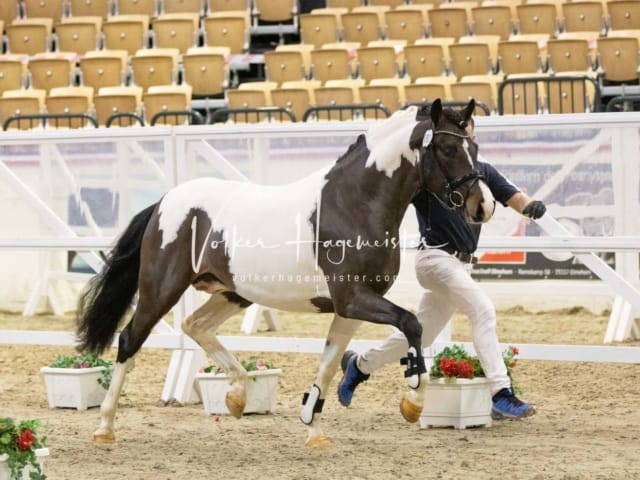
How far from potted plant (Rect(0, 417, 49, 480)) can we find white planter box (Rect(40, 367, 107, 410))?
8.76 feet

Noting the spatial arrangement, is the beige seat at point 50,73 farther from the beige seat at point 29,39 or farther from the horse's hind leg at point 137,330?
Result: the horse's hind leg at point 137,330

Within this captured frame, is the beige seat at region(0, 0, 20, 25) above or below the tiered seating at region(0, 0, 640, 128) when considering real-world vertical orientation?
above

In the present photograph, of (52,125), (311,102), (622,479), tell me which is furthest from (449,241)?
(52,125)

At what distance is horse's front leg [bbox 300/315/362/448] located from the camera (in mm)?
6148

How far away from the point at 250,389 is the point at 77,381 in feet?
3.89

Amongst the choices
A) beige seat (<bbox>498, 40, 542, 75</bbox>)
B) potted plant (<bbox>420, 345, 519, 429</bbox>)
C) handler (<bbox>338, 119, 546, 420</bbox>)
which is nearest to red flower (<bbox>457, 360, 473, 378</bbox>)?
potted plant (<bbox>420, 345, 519, 429</bbox>)

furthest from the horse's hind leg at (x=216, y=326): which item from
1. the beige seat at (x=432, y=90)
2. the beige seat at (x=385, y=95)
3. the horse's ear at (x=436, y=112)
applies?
the beige seat at (x=385, y=95)

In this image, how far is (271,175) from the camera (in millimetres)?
8258

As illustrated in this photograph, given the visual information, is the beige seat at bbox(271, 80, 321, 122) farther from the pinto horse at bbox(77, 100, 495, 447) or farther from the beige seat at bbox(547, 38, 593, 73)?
the pinto horse at bbox(77, 100, 495, 447)

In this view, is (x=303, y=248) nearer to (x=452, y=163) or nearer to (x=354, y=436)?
(x=452, y=163)

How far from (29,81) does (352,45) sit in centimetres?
429

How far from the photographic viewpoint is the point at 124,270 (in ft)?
22.6

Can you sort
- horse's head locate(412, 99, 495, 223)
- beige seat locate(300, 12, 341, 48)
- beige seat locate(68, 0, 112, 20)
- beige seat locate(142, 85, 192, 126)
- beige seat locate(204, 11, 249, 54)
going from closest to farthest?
horse's head locate(412, 99, 495, 223), beige seat locate(142, 85, 192, 126), beige seat locate(300, 12, 341, 48), beige seat locate(204, 11, 249, 54), beige seat locate(68, 0, 112, 20)

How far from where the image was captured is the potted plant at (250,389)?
7277mm
